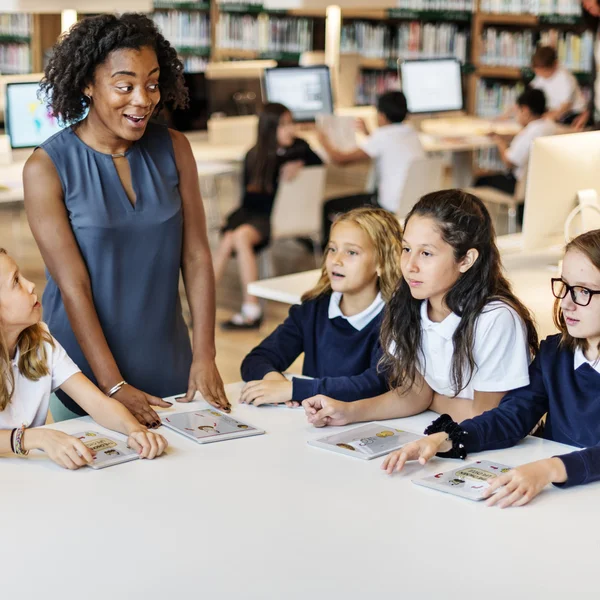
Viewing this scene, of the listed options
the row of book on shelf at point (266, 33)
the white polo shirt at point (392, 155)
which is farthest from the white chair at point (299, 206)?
the row of book on shelf at point (266, 33)

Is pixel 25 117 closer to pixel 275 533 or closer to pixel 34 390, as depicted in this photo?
pixel 34 390

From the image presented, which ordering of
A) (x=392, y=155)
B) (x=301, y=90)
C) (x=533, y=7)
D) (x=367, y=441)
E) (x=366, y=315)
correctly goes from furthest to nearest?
(x=533, y=7), (x=301, y=90), (x=392, y=155), (x=366, y=315), (x=367, y=441)

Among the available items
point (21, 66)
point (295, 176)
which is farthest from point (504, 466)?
point (21, 66)

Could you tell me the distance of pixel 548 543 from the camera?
4.72 feet

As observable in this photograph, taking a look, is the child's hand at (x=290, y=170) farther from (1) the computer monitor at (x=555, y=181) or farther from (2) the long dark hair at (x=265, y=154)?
(1) the computer monitor at (x=555, y=181)

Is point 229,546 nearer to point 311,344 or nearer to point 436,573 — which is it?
point 436,573

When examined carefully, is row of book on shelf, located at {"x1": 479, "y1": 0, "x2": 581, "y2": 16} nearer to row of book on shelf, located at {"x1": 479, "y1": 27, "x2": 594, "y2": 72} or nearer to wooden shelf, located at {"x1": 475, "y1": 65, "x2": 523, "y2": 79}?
row of book on shelf, located at {"x1": 479, "y1": 27, "x2": 594, "y2": 72}

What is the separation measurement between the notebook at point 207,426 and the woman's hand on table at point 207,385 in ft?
0.13

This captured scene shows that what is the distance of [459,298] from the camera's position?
1.97 meters

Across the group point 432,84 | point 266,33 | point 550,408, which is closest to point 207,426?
point 550,408

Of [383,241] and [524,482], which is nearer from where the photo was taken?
[524,482]

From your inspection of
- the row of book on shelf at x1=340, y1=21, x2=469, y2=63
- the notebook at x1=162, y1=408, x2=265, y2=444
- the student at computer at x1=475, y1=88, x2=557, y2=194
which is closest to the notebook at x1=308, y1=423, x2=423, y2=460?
the notebook at x1=162, y1=408, x2=265, y2=444

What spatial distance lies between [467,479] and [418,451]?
10 centimetres

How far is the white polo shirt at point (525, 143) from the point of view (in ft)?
19.6
